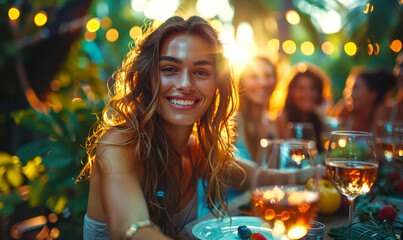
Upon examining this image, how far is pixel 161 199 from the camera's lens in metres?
1.35

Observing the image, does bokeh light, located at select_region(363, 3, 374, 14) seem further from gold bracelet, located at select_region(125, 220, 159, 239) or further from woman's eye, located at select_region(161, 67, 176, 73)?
gold bracelet, located at select_region(125, 220, 159, 239)

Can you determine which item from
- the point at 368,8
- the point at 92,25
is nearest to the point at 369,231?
the point at 368,8

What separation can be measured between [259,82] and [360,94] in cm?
133

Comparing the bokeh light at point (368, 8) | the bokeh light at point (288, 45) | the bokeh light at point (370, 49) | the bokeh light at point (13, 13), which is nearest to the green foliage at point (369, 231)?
the bokeh light at point (370, 49)

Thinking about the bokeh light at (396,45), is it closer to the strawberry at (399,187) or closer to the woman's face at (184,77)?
the strawberry at (399,187)

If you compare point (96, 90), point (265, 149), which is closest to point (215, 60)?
point (265, 149)

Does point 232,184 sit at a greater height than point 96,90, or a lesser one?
lesser

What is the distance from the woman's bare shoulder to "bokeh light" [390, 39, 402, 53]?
76.1 inches

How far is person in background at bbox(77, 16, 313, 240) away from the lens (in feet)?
3.97

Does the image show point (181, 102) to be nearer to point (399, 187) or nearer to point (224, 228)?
point (224, 228)

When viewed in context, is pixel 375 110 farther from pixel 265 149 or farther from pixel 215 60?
pixel 265 149

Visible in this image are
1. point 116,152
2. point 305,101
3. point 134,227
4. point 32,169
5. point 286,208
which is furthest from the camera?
point 305,101

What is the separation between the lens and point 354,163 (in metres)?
0.97

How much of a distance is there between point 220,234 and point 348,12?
189cm
